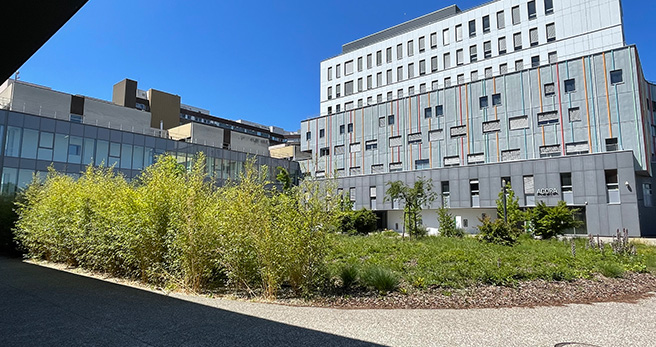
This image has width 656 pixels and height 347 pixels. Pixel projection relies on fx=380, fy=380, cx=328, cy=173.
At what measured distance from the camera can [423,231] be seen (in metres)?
26.6

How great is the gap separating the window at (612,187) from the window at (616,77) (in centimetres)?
788

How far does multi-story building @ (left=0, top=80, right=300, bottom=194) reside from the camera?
3189 cm

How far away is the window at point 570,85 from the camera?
33803mm

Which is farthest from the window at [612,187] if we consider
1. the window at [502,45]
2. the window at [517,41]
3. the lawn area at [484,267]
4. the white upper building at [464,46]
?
the lawn area at [484,267]

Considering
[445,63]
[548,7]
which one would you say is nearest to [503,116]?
[445,63]

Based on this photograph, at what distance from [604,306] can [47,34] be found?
389 inches

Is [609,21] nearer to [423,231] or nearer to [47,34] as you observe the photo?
[423,231]

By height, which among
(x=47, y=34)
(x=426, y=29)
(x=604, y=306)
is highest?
(x=426, y=29)

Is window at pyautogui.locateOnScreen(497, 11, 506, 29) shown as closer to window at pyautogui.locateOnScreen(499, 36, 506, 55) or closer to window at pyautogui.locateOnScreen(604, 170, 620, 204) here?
window at pyautogui.locateOnScreen(499, 36, 506, 55)

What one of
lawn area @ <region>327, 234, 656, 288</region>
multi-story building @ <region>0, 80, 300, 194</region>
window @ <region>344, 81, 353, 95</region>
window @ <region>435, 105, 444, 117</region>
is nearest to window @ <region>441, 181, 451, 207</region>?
window @ <region>435, 105, 444, 117</region>

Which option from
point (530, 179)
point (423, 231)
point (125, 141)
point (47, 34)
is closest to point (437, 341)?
point (47, 34)

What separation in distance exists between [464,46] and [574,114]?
1605 cm

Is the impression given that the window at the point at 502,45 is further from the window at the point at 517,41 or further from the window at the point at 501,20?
the window at the point at 501,20

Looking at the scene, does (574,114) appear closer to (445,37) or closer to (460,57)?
(460,57)
